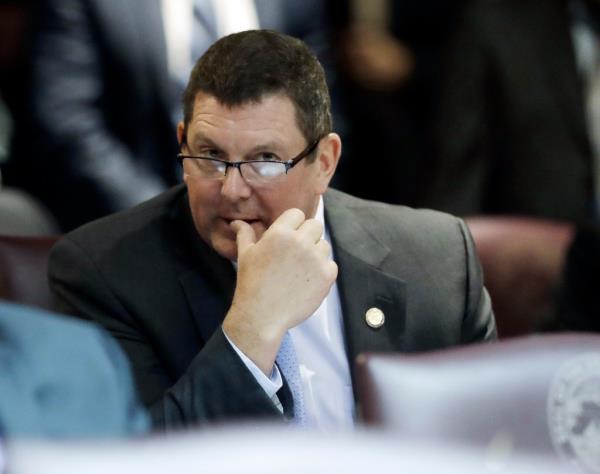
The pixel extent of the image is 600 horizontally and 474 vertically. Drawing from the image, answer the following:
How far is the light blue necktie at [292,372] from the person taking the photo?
1925mm

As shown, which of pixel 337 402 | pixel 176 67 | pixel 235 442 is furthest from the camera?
pixel 176 67

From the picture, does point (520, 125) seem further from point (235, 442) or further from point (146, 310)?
point (235, 442)

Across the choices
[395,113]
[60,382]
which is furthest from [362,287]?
[395,113]

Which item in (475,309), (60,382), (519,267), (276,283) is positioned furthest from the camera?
(519,267)

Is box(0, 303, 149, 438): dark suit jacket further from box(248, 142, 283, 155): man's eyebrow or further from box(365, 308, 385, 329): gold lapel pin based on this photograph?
box(365, 308, 385, 329): gold lapel pin

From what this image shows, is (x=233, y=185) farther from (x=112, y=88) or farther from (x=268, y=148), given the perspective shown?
(x=112, y=88)

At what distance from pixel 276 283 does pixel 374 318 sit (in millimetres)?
301

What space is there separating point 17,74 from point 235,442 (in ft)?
8.59

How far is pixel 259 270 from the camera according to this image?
1.83m

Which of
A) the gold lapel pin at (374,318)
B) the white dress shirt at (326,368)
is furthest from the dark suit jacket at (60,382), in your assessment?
the gold lapel pin at (374,318)

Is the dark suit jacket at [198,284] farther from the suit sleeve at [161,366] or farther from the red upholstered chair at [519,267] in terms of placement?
the red upholstered chair at [519,267]

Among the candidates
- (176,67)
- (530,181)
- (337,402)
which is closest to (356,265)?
(337,402)

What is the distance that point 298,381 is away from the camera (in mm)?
1950

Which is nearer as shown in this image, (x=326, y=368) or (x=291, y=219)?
(x=291, y=219)
